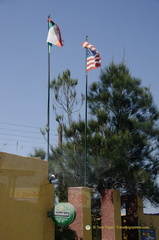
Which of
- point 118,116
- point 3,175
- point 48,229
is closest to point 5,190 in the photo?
point 3,175

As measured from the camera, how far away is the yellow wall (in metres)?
12.0

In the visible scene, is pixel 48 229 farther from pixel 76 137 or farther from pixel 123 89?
pixel 123 89

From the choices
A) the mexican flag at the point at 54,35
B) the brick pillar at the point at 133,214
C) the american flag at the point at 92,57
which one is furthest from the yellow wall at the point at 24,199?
the brick pillar at the point at 133,214

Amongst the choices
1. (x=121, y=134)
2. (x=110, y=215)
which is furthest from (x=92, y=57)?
(x=110, y=215)

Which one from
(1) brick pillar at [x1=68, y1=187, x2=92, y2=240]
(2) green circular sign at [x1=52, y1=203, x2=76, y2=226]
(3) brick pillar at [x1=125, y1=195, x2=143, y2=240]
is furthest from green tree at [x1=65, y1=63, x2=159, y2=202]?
(2) green circular sign at [x1=52, y1=203, x2=76, y2=226]

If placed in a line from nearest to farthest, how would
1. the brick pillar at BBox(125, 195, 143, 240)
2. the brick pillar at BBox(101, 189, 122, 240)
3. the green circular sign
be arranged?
the green circular sign
the brick pillar at BBox(101, 189, 122, 240)
the brick pillar at BBox(125, 195, 143, 240)

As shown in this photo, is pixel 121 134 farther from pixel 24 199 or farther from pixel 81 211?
pixel 24 199

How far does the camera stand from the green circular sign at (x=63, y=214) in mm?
13541

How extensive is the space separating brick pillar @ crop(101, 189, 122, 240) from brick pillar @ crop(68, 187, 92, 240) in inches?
81.9

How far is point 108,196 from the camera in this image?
18.2 metres

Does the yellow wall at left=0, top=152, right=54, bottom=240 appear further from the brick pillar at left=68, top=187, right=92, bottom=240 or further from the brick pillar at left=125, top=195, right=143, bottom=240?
the brick pillar at left=125, top=195, right=143, bottom=240

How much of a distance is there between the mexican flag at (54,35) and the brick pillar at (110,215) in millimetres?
7927

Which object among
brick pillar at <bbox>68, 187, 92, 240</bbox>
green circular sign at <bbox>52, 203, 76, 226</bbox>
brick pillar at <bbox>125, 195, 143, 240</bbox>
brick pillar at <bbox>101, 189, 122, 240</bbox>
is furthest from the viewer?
brick pillar at <bbox>125, 195, 143, 240</bbox>

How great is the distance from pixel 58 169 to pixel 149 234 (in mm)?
6683
